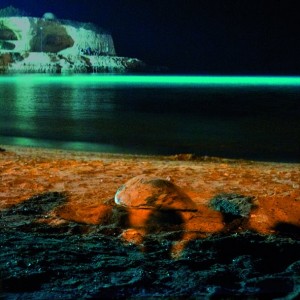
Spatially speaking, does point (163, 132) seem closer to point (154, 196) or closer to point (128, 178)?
point (128, 178)

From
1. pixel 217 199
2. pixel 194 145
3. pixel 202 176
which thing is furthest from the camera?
pixel 194 145

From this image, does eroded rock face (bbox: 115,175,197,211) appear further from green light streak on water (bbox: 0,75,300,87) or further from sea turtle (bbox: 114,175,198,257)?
green light streak on water (bbox: 0,75,300,87)

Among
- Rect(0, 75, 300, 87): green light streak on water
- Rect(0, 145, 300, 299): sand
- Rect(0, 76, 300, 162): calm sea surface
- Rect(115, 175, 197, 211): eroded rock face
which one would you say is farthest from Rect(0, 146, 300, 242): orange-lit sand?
Rect(0, 75, 300, 87): green light streak on water

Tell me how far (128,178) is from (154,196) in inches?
107

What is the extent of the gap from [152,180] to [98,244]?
1499 millimetres

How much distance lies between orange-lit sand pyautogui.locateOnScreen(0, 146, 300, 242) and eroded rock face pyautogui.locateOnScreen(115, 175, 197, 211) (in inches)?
4.9

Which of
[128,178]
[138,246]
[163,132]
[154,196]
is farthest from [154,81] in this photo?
[138,246]

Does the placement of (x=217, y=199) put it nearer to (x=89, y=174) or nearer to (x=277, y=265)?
(x=277, y=265)

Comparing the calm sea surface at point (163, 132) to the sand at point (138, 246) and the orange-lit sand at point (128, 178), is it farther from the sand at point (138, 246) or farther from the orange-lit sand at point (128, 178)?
the sand at point (138, 246)

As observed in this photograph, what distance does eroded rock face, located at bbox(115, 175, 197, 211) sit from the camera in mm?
6824

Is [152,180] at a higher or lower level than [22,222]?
higher

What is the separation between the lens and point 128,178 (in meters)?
9.50

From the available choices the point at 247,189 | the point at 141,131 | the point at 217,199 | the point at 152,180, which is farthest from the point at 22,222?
the point at 141,131

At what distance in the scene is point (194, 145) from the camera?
68.0 feet
